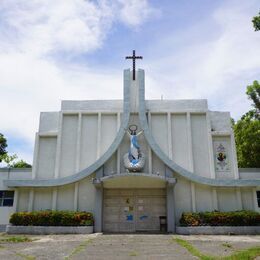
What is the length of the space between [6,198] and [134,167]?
8.64 meters

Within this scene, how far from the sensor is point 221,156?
19.0m

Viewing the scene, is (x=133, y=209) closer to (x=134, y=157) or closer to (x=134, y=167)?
(x=134, y=167)

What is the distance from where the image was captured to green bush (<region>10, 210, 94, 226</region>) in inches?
648

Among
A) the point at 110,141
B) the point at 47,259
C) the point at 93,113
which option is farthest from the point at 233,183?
the point at 47,259

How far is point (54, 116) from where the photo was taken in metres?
20.7

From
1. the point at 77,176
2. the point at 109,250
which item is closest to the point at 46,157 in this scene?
the point at 77,176

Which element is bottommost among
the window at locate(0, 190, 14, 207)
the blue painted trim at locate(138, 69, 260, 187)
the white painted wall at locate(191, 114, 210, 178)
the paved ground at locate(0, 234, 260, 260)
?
the paved ground at locate(0, 234, 260, 260)

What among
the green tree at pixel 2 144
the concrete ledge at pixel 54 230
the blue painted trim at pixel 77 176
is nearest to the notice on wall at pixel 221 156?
the blue painted trim at pixel 77 176

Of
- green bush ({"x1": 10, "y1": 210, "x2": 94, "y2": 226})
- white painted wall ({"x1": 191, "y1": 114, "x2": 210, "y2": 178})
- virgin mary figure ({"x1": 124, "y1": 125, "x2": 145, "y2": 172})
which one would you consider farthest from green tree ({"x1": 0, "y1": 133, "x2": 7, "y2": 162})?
white painted wall ({"x1": 191, "y1": 114, "x2": 210, "y2": 178})

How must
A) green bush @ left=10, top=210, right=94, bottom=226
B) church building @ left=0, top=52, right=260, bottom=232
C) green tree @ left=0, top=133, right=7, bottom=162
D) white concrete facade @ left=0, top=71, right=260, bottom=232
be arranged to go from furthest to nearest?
1. green tree @ left=0, top=133, right=7, bottom=162
2. white concrete facade @ left=0, top=71, right=260, bottom=232
3. church building @ left=0, top=52, right=260, bottom=232
4. green bush @ left=10, top=210, right=94, bottom=226

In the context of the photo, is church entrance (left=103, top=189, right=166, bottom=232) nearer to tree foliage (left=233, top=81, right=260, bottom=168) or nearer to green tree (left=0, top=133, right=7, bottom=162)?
tree foliage (left=233, top=81, right=260, bottom=168)

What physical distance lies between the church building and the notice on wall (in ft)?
0.21

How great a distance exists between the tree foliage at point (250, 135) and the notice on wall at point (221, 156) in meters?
4.10

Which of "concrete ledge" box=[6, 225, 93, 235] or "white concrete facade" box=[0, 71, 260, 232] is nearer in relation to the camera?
"concrete ledge" box=[6, 225, 93, 235]
